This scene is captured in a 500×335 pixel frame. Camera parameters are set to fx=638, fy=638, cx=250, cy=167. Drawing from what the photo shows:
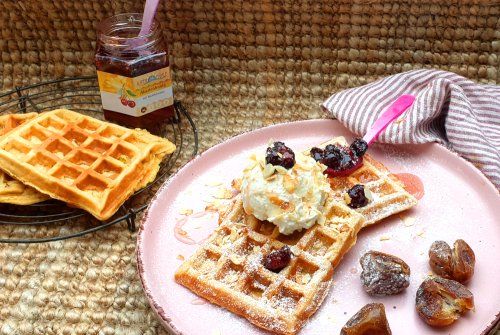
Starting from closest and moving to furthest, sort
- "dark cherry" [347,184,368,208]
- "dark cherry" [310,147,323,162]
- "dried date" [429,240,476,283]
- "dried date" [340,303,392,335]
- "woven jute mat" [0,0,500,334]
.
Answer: "dried date" [340,303,392,335], "dried date" [429,240,476,283], "dark cherry" [347,184,368,208], "dark cherry" [310,147,323,162], "woven jute mat" [0,0,500,334]

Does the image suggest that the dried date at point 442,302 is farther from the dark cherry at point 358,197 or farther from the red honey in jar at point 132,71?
the red honey in jar at point 132,71

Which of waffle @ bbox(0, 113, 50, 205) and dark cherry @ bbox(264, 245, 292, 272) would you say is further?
waffle @ bbox(0, 113, 50, 205)

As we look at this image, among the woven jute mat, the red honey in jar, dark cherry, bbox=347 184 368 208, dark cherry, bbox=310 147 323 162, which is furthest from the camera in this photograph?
the woven jute mat

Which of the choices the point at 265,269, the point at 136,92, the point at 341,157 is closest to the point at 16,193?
the point at 136,92

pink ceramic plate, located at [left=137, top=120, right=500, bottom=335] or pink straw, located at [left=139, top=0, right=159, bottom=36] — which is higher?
pink straw, located at [left=139, top=0, right=159, bottom=36]

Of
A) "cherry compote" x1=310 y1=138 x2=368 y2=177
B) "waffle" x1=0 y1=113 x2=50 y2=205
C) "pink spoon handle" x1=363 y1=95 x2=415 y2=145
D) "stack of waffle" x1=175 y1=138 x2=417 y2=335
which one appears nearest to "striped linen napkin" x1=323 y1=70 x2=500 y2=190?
"pink spoon handle" x1=363 y1=95 x2=415 y2=145

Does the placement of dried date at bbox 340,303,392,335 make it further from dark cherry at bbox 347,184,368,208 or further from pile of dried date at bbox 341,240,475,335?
dark cherry at bbox 347,184,368,208

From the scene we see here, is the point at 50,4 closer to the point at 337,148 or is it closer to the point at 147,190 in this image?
the point at 147,190

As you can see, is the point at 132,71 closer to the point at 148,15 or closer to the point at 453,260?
the point at 148,15
